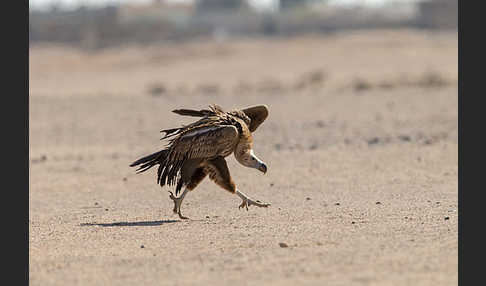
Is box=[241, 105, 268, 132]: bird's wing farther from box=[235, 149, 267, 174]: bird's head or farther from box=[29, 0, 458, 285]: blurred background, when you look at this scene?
box=[29, 0, 458, 285]: blurred background

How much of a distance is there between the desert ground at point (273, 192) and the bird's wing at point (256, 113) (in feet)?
3.22

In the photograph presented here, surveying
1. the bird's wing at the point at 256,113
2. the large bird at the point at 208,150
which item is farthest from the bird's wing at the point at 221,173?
the bird's wing at the point at 256,113

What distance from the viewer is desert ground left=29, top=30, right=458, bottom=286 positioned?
25.0 feet

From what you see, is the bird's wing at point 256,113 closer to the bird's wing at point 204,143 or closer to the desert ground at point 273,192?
the bird's wing at point 204,143

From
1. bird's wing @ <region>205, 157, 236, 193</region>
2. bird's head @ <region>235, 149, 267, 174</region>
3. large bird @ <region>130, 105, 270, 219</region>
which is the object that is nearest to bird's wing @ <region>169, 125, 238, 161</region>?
large bird @ <region>130, 105, 270, 219</region>

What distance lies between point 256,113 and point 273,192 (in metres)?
2.18

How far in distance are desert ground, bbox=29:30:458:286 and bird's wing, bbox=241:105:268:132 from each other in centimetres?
98

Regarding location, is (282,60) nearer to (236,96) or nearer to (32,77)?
(32,77)

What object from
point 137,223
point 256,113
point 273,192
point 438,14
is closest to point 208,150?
point 256,113

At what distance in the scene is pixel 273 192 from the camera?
1251cm

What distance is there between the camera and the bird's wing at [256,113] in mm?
10539

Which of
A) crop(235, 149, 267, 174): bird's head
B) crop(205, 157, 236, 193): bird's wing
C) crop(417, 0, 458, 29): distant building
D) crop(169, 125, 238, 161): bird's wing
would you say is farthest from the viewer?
crop(417, 0, 458, 29): distant building

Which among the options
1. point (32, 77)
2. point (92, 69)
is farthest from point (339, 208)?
point (92, 69)

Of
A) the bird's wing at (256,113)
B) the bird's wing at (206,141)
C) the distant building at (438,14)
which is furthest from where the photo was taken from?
the distant building at (438,14)
